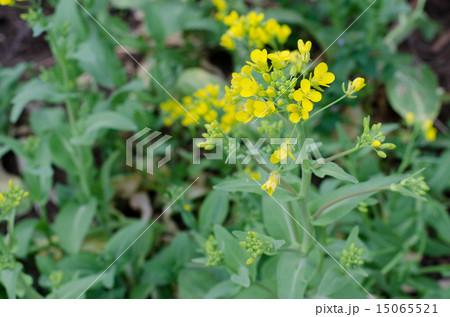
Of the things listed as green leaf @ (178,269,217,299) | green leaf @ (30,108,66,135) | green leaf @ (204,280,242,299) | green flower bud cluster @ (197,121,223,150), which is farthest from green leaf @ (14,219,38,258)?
green flower bud cluster @ (197,121,223,150)

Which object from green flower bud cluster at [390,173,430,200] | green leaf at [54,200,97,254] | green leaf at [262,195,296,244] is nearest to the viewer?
green flower bud cluster at [390,173,430,200]

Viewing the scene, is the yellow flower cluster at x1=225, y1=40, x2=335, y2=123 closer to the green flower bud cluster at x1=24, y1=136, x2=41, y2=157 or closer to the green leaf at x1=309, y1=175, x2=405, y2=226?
the green leaf at x1=309, y1=175, x2=405, y2=226

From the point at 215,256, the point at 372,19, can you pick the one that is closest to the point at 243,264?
the point at 215,256

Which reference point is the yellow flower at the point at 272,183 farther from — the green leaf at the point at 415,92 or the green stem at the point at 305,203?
the green leaf at the point at 415,92

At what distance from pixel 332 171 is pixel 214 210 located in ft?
3.26

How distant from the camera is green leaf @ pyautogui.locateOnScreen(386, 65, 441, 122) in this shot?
126 inches

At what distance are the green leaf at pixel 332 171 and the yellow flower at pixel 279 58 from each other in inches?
13.7

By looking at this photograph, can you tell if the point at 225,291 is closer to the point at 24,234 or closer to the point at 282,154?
the point at 282,154

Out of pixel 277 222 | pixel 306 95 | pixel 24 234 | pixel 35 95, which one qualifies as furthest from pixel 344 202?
pixel 24 234

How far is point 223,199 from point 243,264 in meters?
0.52

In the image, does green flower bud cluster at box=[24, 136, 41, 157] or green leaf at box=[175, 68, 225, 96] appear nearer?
green flower bud cluster at box=[24, 136, 41, 157]

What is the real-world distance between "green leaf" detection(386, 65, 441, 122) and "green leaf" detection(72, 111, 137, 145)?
188cm

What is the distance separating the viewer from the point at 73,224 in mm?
2576
